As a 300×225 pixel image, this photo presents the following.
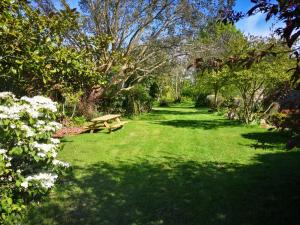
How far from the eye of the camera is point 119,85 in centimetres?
2167

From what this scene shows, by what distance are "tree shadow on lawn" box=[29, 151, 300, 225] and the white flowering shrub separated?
1.08 metres

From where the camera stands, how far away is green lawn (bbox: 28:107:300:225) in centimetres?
554

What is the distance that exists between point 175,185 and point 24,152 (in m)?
3.67

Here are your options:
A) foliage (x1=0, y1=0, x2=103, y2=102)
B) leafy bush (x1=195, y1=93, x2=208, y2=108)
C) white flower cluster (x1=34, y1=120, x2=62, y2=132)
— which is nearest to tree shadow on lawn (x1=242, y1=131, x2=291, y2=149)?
foliage (x1=0, y1=0, x2=103, y2=102)

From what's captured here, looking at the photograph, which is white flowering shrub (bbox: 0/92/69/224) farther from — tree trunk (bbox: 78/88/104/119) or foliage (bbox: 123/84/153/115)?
foliage (bbox: 123/84/153/115)

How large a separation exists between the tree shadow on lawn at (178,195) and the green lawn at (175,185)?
0.05ft

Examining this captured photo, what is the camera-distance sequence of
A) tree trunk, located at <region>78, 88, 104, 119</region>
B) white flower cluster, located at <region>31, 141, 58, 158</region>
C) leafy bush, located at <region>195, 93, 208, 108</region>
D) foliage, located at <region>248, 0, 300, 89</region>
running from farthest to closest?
leafy bush, located at <region>195, 93, 208, 108</region>
tree trunk, located at <region>78, 88, 104, 119</region>
white flower cluster, located at <region>31, 141, 58, 158</region>
foliage, located at <region>248, 0, 300, 89</region>

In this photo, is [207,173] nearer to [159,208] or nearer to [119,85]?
[159,208]

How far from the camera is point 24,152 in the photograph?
177 inches

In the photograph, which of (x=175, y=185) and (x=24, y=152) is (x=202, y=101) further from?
(x=24, y=152)

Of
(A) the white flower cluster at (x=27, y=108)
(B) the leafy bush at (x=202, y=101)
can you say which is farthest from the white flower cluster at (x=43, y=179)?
(B) the leafy bush at (x=202, y=101)

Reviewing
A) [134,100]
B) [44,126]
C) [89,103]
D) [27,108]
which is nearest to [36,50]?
[27,108]

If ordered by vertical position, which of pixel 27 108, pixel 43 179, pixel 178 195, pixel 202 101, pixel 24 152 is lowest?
pixel 178 195

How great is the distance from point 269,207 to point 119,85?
16685mm
